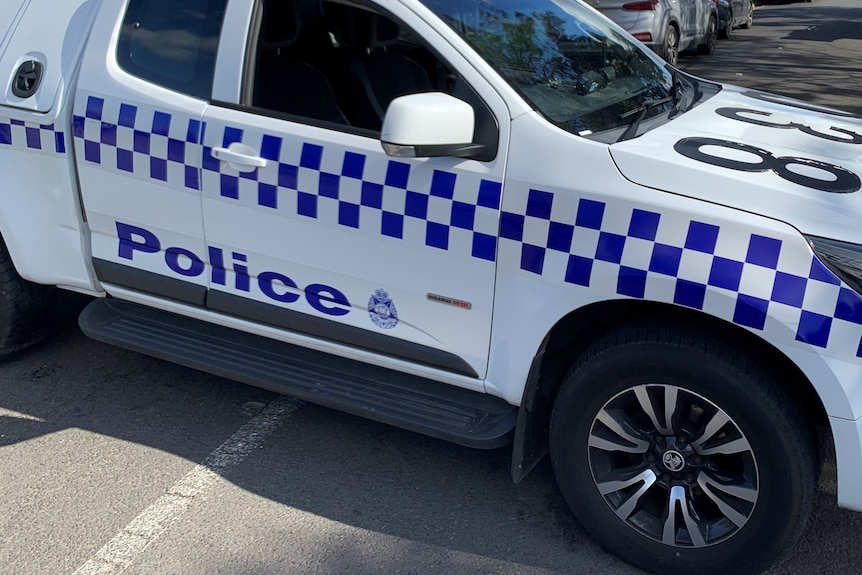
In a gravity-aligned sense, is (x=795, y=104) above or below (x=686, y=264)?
above

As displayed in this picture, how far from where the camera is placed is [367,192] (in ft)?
9.51

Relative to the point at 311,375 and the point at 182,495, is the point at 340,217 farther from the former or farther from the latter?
the point at 182,495

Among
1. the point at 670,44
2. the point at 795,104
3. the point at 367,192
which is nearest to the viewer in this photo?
the point at 367,192

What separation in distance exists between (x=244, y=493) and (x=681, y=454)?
1538 mm

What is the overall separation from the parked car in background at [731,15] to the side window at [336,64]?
1152cm

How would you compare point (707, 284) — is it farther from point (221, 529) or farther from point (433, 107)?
point (221, 529)

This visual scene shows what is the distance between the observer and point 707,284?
2.43 metres

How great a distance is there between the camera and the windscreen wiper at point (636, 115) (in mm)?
2838

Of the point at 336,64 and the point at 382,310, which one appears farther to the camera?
the point at 336,64

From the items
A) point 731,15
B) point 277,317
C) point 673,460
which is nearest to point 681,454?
point 673,460

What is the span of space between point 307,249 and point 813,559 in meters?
1.95

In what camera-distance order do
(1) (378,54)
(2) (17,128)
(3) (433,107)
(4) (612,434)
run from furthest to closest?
(1) (378,54) < (2) (17,128) < (4) (612,434) < (3) (433,107)

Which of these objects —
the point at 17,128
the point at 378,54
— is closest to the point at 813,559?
the point at 378,54

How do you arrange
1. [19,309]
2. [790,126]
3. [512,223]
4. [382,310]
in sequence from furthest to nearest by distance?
[19,309] < [790,126] < [382,310] < [512,223]
